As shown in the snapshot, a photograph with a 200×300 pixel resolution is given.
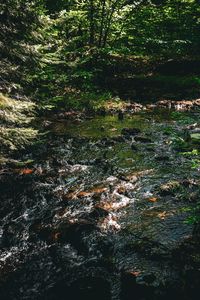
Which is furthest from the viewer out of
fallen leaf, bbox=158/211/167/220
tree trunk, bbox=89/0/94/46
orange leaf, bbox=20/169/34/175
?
tree trunk, bbox=89/0/94/46

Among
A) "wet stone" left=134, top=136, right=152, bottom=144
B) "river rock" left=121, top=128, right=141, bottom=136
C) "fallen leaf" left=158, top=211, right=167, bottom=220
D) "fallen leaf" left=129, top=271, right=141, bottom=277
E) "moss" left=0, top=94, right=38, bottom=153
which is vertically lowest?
"fallen leaf" left=129, top=271, right=141, bottom=277

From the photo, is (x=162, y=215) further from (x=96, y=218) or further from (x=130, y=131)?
(x=130, y=131)

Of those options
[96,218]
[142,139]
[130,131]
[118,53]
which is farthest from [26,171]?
[118,53]

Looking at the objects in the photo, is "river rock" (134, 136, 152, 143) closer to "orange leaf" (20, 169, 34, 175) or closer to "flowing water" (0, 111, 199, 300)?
"flowing water" (0, 111, 199, 300)

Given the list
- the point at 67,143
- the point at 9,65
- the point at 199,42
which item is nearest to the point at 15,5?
the point at 9,65

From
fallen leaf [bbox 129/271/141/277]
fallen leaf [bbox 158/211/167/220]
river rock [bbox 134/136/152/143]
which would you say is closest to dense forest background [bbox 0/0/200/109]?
river rock [bbox 134/136/152/143]

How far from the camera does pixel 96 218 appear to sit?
301 inches

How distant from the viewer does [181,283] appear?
18.6ft

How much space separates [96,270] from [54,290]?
30.8 inches

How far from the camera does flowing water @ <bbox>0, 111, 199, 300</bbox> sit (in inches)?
232

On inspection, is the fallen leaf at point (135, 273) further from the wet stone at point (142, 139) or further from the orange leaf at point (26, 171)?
the wet stone at point (142, 139)

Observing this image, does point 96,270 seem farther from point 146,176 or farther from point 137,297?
point 146,176

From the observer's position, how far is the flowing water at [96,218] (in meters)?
5.89

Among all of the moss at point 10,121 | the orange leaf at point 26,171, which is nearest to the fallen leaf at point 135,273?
the moss at point 10,121
